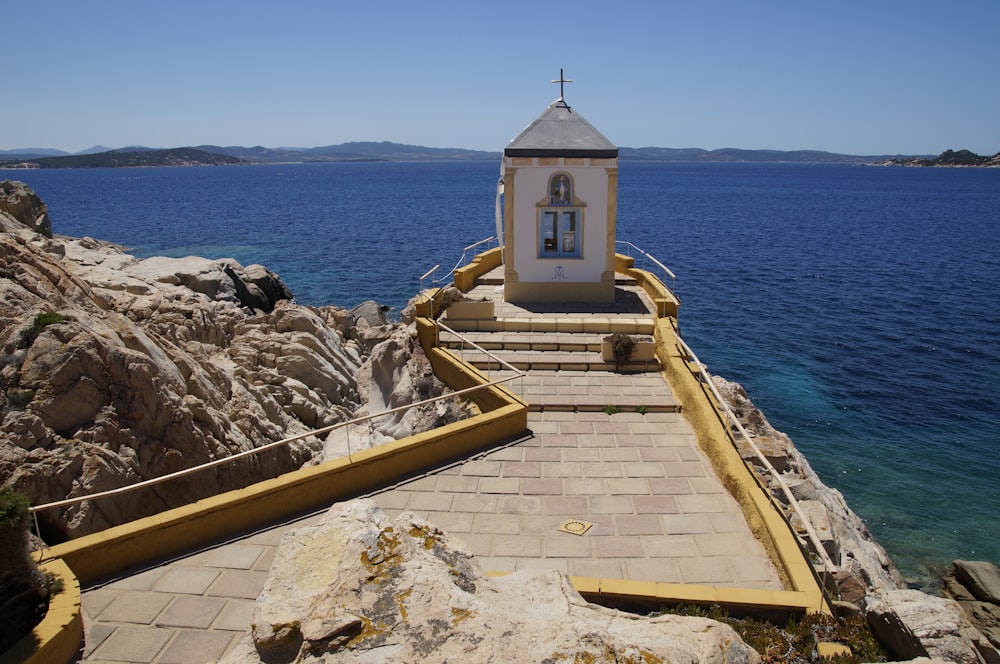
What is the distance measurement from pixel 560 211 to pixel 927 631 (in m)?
13.2

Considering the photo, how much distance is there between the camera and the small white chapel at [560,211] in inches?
666

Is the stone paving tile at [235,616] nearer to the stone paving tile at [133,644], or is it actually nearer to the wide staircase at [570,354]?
the stone paving tile at [133,644]

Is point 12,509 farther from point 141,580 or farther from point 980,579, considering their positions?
point 980,579

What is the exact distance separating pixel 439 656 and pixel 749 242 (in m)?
61.2

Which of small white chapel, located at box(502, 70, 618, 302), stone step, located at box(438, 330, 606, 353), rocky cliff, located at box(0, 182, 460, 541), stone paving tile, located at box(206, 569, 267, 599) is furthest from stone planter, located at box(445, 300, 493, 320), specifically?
stone paving tile, located at box(206, 569, 267, 599)

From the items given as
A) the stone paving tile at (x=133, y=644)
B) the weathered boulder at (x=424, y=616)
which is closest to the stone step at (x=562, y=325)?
the stone paving tile at (x=133, y=644)

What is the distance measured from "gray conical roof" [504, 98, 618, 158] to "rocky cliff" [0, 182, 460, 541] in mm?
5628

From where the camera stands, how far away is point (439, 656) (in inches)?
150

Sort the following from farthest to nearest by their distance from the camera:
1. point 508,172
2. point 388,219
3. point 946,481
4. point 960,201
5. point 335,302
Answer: point 960,201 < point 388,219 < point 335,302 < point 946,481 < point 508,172

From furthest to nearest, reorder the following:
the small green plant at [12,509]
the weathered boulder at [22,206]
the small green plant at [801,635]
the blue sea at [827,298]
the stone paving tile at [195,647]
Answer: the weathered boulder at [22,206] < the blue sea at [827,298] < the stone paving tile at [195,647] < the small green plant at [801,635] < the small green plant at [12,509]

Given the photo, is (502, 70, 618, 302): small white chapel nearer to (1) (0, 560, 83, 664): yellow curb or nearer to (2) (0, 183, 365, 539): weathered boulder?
(2) (0, 183, 365, 539): weathered boulder

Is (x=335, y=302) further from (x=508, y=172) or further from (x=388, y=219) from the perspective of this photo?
(x=388, y=219)

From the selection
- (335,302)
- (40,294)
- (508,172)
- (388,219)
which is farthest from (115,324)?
(388,219)

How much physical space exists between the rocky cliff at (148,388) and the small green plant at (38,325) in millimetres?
22
